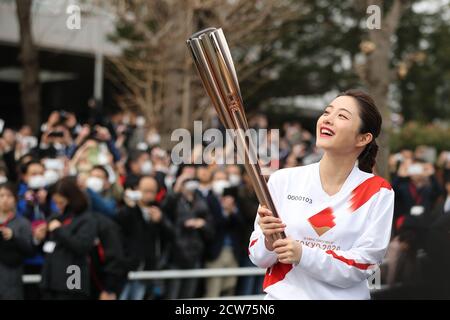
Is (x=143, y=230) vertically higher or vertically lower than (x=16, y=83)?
lower

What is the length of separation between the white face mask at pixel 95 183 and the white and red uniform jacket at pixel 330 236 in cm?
338

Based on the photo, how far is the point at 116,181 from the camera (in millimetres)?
6133

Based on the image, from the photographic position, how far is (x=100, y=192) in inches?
228

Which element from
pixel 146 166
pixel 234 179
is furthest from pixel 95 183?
pixel 234 179

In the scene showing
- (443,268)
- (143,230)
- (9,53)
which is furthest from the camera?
(9,53)

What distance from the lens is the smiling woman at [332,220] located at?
232cm

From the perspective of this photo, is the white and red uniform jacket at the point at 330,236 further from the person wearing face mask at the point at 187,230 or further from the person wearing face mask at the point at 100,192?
the person wearing face mask at the point at 187,230

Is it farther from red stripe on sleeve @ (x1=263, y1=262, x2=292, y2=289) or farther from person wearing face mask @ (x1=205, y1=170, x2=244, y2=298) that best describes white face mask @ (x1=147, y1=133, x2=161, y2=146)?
red stripe on sleeve @ (x1=263, y1=262, x2=292, y2=289)

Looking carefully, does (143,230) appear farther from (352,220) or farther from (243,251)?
(352,220)

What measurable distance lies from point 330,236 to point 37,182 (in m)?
3.91

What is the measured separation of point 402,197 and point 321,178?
5139 millimetres

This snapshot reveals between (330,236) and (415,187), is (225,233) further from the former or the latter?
(330,236)
